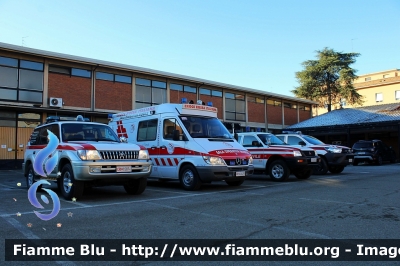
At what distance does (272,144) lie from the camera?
14.0m

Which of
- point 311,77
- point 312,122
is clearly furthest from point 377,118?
point 311,77

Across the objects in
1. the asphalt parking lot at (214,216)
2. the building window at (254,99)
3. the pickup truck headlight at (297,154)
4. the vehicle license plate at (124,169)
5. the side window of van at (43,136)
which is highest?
the building window at (254,99)

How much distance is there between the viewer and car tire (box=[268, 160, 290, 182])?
1290cm

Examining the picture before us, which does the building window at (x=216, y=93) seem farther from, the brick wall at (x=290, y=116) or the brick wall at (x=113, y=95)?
the brick wall at (x=290, y=116)

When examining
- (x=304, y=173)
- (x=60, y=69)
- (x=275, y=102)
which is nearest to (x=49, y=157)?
(x=304, y=173)

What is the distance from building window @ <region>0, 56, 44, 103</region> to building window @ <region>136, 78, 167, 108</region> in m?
6.87

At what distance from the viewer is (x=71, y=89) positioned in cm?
2230

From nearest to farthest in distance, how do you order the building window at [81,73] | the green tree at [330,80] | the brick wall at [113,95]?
the building window at [81,73], the brick wall at [113,95], the green tree at [330,80]

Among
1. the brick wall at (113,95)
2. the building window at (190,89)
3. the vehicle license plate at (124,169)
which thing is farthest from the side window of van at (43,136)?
the building window at (190,89)

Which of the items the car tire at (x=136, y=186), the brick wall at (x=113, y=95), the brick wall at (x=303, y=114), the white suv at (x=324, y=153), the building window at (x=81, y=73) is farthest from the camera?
the brick wall at (x=303, y=114)

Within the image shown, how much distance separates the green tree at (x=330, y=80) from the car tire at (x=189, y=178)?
39.3 metres

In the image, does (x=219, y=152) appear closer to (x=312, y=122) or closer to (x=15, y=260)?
(x=15, y=260)

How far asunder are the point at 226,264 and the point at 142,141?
856cm

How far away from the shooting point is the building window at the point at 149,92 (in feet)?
84.8
